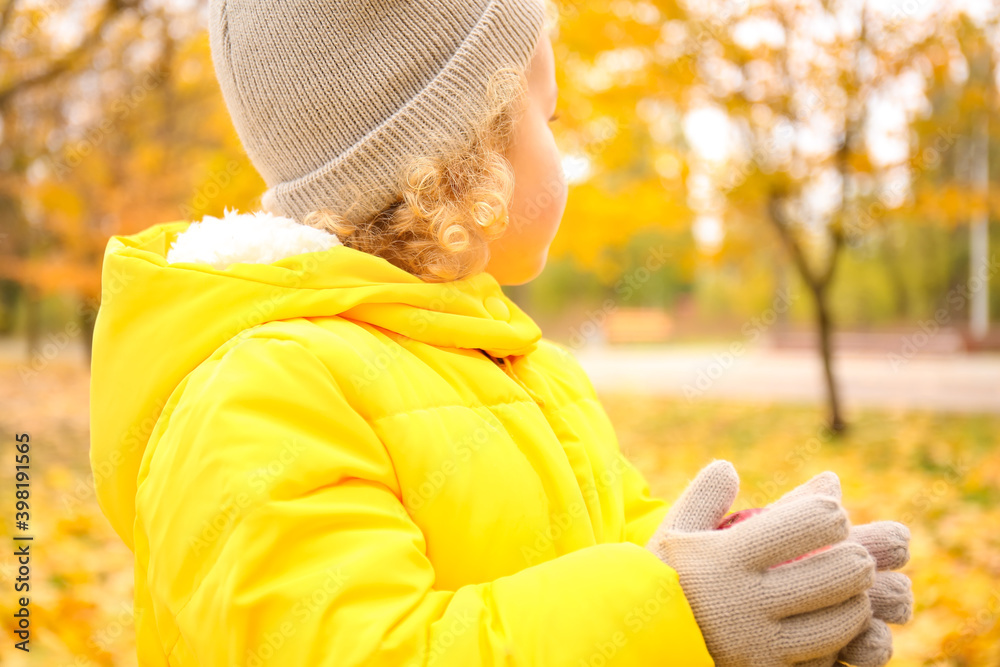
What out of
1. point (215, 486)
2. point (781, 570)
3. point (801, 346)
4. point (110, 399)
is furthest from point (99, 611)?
point (801, 346)

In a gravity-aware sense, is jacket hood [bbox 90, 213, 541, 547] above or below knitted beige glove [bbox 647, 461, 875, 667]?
above

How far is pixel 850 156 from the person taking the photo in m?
6.93

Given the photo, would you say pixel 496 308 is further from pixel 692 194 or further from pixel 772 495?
pixel 692 194

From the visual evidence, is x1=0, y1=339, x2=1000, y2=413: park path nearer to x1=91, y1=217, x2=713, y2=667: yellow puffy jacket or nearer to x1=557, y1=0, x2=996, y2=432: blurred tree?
x1=557, y1=0, x2=996, y2=432: blurred tree

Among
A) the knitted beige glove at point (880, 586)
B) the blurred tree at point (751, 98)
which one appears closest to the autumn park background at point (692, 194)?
the blurred tree at point (751, 98)

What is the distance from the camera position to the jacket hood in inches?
46.0

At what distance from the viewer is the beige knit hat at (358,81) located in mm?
1394

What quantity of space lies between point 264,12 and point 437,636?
114cm

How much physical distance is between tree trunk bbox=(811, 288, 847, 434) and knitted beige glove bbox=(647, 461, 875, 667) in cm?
719

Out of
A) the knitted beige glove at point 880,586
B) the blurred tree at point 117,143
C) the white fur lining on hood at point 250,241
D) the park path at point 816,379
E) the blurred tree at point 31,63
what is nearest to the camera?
the knitted beige glove at point 880,586

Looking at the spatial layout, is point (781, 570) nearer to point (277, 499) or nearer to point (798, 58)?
point (277, 499)

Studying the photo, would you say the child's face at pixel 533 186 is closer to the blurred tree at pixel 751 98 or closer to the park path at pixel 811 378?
the blurred tree at pixel 751 98

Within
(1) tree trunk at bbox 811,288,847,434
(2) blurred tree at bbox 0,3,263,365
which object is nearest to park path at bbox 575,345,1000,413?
(1) tree trunk at bbox 811,288,847,434

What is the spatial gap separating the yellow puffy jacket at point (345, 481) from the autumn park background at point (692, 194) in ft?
8.10
